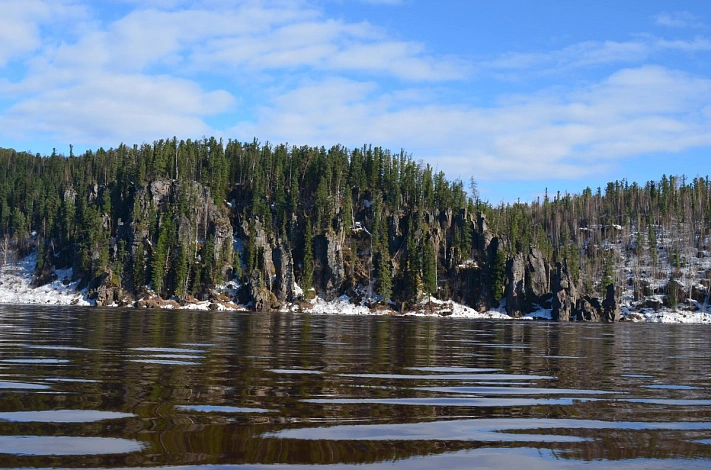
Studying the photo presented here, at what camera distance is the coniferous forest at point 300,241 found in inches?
5733

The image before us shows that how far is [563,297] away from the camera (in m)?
143

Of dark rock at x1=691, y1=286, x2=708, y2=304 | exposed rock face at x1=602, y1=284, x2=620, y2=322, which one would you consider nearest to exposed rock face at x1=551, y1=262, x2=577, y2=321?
exposed rock face at x1=602, y1=284, x2=620, y2=322

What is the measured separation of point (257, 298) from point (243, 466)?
5076 inches

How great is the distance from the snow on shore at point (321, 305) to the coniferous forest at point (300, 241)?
11.0 ft

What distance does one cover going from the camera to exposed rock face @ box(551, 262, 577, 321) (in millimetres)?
141000

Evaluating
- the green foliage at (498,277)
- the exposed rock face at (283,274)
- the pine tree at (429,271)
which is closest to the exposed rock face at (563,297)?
the green foliage at (498,277)

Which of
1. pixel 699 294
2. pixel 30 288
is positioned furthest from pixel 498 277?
pixel 30 288

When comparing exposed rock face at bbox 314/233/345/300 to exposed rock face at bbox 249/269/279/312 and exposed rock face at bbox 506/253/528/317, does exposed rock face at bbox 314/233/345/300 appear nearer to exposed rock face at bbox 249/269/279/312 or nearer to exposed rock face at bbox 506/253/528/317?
exposed rock face at bbox 249/269/279/312

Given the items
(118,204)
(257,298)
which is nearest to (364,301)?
(257,298)

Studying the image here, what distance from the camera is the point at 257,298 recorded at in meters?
133

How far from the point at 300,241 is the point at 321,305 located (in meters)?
30.2

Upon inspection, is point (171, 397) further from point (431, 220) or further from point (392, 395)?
point (431, 220)

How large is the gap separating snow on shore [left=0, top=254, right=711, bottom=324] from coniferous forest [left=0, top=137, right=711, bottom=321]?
3359 mm

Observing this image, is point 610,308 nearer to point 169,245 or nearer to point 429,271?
point 429,271
